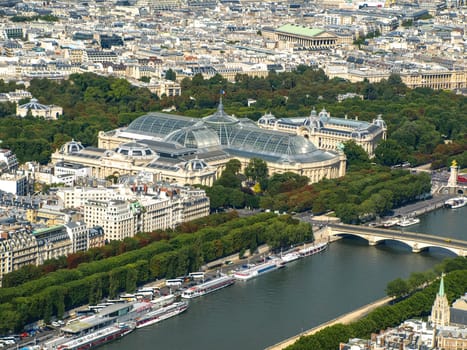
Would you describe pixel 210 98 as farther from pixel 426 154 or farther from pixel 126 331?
pixel 126 331

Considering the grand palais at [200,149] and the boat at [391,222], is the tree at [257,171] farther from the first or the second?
the boat at [391,222]

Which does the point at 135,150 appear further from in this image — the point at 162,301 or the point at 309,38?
the point at 309,38

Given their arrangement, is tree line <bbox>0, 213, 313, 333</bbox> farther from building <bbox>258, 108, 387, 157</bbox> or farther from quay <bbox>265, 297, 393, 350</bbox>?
building <bbox>258, 108, 387, 157</bbox>

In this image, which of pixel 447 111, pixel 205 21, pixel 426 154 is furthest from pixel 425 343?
pixel 205 21

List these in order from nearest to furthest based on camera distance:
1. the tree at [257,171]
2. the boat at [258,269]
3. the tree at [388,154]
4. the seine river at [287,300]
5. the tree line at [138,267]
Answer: the seine river at [287,300] < the tree line at [138,267] < the boat at [258,269] < the tree at [257,171] < the tree at [388,154]

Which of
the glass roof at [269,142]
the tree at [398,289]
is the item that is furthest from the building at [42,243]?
the glass roof at [269,142]

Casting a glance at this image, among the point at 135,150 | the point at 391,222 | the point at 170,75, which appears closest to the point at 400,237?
the point at 391,222

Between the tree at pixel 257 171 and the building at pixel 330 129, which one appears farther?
the building at pixel 330 129
